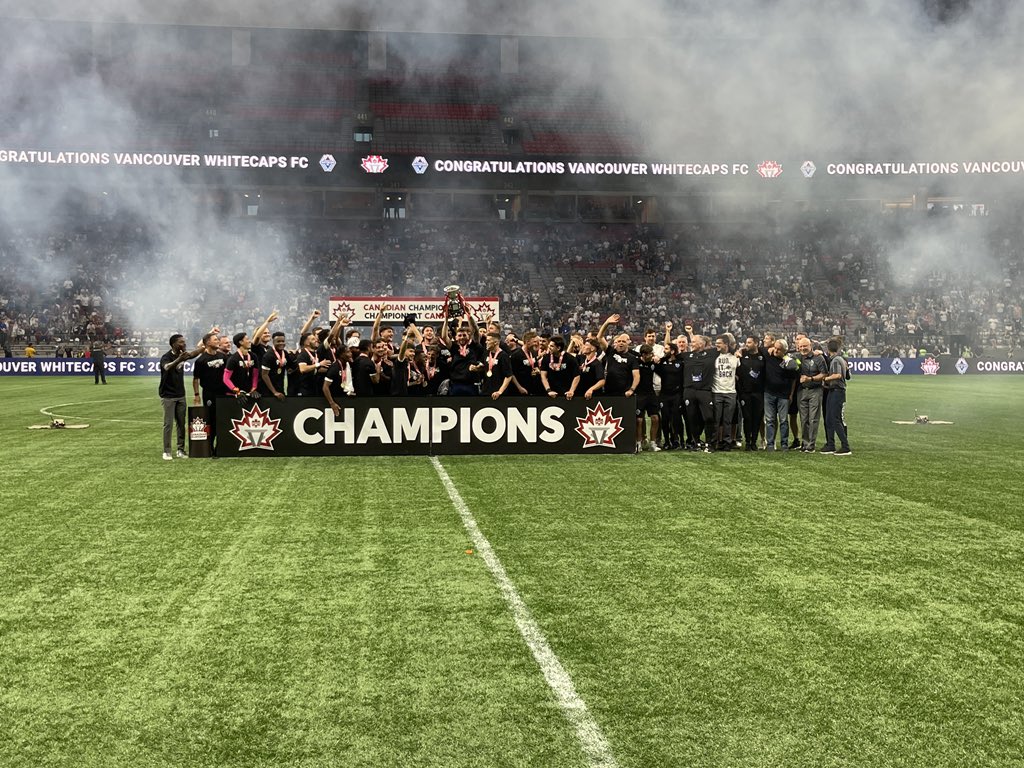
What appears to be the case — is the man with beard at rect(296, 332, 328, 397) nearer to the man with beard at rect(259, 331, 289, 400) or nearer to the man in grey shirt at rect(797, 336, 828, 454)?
the man with beard at rect(259, 331, 289, 400)

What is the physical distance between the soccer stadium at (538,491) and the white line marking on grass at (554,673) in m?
0.02

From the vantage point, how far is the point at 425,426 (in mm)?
10656

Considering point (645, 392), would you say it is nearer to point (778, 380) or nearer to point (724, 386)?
point (724, 386)

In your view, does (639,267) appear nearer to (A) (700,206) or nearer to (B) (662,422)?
(A) (700,206)

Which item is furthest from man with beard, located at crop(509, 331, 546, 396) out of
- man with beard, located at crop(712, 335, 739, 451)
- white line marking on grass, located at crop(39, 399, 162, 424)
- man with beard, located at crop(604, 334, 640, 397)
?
white line marking on grass, located at crop(39, 399, 162, 424)

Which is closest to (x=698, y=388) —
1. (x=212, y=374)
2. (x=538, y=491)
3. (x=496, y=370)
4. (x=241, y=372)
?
(x=496, y=370)

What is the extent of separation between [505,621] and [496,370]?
21.7ft

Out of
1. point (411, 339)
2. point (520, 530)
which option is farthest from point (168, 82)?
point (520, 530)

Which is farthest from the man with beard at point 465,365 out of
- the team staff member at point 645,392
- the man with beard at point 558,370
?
the team staff member at point 645,392

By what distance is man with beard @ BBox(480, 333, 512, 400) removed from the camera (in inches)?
424

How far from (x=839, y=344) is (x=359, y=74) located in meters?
28.2

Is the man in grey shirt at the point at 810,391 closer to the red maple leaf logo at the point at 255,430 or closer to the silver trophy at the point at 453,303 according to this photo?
the red maple leaf logo at the point at 255,430

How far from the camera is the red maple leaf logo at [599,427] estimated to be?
10.9 metres

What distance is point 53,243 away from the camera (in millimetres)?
36875
